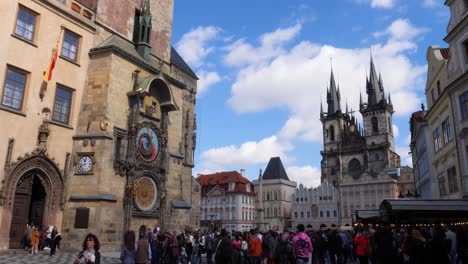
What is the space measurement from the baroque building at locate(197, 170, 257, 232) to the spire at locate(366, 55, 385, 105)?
43182 mm

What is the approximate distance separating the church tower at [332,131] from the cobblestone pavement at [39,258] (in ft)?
297

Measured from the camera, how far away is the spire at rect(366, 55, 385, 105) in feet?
339

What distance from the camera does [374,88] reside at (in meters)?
105

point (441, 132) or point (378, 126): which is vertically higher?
point (378, 126)

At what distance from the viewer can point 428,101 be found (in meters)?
31.0

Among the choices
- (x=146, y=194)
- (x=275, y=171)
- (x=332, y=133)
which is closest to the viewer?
(x=146, y=194)

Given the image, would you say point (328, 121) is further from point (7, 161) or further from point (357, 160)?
point (7, 161)

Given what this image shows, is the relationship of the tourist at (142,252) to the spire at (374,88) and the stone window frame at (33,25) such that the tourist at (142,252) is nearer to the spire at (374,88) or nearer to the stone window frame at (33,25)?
the stone window frame at (33,25)

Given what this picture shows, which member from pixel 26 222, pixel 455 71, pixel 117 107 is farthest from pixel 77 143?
pixel 455 71

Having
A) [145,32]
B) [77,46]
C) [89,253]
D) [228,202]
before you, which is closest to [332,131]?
[228,202]

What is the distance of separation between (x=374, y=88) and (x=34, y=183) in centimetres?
10131

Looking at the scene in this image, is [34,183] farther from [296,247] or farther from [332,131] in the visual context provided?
[332,131]

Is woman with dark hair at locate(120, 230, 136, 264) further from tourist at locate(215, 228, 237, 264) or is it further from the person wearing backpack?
the person wearing backpack

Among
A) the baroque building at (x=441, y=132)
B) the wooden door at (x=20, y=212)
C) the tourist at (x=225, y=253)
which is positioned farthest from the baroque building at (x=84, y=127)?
the baroque building at (x=441, y=132)
